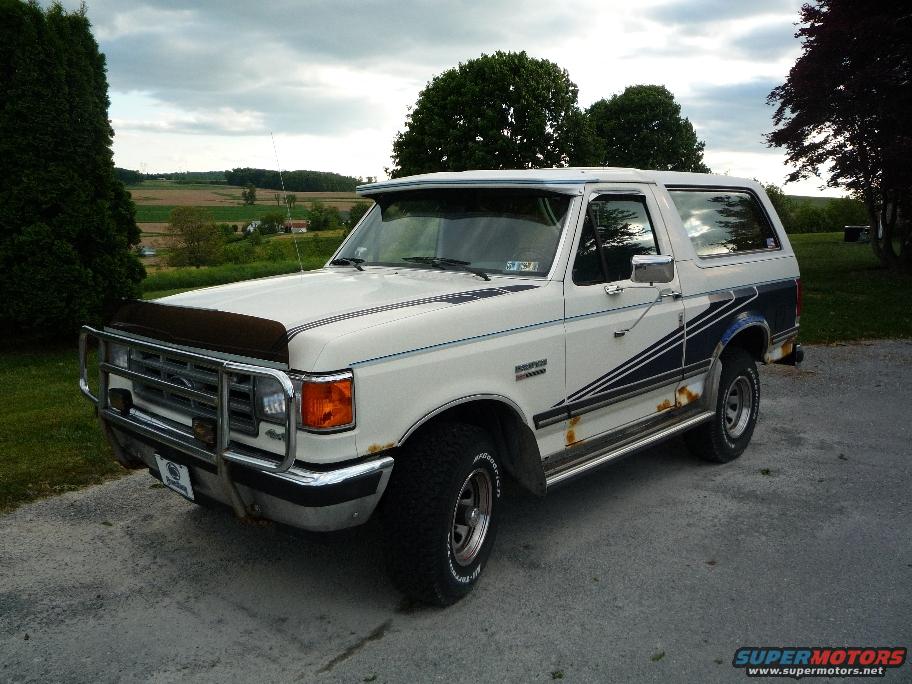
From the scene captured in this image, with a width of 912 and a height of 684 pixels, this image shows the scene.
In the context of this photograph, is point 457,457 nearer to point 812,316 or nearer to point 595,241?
point 595,241

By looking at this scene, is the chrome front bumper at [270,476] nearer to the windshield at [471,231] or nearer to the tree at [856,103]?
the windshield at [471,231]

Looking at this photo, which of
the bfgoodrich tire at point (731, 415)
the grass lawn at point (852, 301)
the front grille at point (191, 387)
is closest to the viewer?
the front grille at point (191, 387)

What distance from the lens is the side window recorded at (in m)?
4.58

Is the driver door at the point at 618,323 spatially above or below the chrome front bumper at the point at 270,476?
above

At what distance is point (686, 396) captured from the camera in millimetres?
5504

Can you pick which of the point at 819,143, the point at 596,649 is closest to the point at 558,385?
the point at 596,649

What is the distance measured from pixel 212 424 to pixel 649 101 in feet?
157

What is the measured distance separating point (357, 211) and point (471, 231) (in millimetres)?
1641

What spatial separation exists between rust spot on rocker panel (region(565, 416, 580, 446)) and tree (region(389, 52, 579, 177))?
73.5ft

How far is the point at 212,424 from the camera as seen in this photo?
3.61m

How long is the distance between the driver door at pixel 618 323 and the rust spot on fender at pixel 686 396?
0.31ft

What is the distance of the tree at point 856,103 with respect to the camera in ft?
53.3

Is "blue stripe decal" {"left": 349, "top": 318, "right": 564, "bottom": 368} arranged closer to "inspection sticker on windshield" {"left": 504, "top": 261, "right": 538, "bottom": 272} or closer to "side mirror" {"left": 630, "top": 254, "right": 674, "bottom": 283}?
"inspection sticker on windshield" {"left": 504, "top": 261, "right": 538, "bottom": 272}

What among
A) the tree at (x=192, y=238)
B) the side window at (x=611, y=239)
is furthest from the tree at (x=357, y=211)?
the tree at (x=192, y=238)
